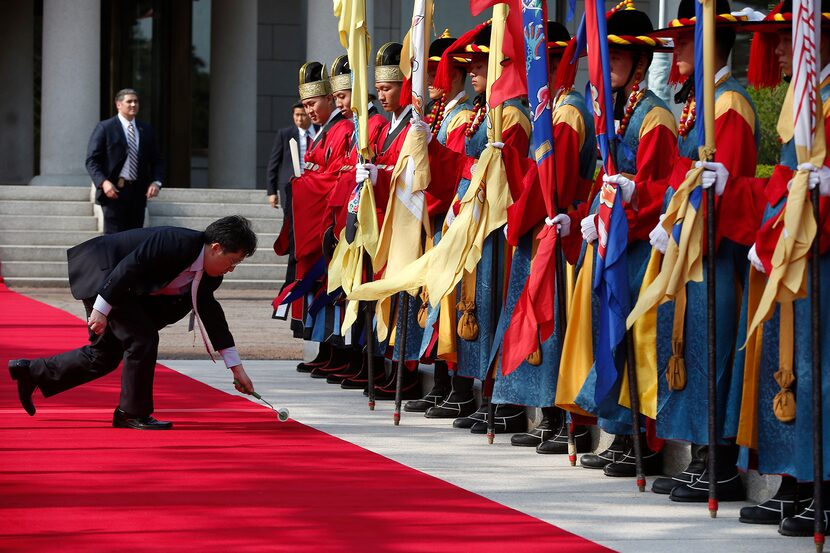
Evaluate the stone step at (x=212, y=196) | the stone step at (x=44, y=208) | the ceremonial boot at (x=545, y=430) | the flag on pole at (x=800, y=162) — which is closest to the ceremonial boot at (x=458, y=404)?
the ceremonial boot at (x=545, y=430)

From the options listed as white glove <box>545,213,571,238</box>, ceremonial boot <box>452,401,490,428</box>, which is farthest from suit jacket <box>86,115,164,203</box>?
white glove <box>545,213,571,238</box>

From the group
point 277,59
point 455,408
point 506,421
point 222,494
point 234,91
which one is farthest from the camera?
point 277,59

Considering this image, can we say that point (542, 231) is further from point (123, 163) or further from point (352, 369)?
point (123, 163)

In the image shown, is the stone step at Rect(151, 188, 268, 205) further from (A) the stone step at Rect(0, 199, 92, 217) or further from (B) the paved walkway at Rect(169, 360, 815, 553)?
(B) the paved walkway at Rect(169, 360, 815, 553)

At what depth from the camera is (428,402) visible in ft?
25.3

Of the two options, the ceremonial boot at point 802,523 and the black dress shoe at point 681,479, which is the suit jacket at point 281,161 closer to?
the black dress shoe at point 681,479

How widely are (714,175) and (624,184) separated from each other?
528 millimetres

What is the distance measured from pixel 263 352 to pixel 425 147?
3.72 m

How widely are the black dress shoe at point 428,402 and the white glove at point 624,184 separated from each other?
243 centimetres

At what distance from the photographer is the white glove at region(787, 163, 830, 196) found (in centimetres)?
464

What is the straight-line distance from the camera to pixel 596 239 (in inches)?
229

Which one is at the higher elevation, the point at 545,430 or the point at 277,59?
the point at 277,59

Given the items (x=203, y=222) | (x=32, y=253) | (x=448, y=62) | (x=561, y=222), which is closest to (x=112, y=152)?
(x=32, y=253)

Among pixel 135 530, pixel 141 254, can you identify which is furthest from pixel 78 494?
pixel 141 254
